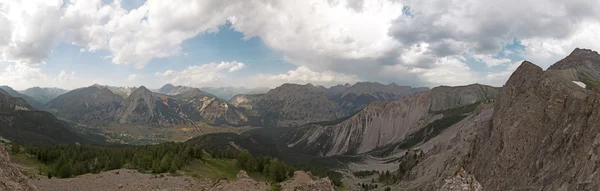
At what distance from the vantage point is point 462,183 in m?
16.2

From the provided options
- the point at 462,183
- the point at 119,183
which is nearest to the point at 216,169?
the point at 119,183

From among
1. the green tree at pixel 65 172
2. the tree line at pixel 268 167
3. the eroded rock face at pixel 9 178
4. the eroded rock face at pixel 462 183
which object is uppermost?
the eroded rock face at pixel 462 183

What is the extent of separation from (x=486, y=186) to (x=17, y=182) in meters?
90.4

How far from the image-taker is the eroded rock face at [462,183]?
52.6 feet

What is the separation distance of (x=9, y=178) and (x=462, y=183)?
94.7 ft

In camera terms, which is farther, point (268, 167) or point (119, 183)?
point (268, 167)

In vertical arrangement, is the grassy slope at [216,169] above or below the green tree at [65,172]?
below

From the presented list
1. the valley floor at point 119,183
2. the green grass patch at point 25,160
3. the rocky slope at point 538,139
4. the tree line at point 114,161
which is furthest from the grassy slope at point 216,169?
the rocky slope at point 538,139

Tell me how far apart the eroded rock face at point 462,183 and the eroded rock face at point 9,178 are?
26.5m

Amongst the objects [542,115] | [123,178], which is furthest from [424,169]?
[123,178]

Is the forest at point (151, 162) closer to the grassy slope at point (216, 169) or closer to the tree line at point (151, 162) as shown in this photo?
the tree line at point (151, 162)

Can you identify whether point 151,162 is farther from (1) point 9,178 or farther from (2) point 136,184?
(1) point 9,178

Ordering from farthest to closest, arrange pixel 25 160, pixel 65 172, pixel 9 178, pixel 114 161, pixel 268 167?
pixel 268 167
pixel 25 160
pixel 114 161
pixel 65 172
pixel 9 178

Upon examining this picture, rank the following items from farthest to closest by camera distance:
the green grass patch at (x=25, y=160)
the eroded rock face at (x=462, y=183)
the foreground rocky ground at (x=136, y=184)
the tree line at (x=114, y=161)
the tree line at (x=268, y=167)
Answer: the tree line at (x=268, y=167) < the green grass patch at (x=25, y=160) < the tree line at (x=114, y=161) < the foreground rocky ground at (x=136, y=184) < the eroded rock face at (x=462, y=183)
